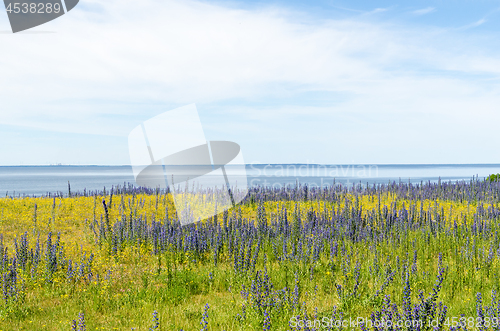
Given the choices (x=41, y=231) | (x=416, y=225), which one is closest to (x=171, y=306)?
(x=41, y=231)

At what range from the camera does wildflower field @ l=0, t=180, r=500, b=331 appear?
4762 millimetres

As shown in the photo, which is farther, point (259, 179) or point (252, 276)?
point (259, 179)

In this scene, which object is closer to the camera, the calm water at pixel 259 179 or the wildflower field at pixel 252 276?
the wildflower field at pixel 252 276

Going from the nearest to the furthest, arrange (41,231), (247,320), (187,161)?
(247,320) < (187,161) < (41,231)

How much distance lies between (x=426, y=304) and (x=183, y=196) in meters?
14.7

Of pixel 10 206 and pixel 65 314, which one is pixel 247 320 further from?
pixel 10 206

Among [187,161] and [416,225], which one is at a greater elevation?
[187,161]

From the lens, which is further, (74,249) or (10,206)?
(10,206)

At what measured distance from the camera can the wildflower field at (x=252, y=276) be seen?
15.6 feet

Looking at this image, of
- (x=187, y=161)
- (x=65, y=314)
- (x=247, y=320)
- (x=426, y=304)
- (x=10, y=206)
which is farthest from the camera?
(x=10, y=206)

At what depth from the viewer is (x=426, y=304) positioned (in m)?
3.65

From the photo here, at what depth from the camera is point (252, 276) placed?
21.2ft

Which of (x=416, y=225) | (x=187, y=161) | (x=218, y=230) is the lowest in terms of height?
(x=416, y=225)

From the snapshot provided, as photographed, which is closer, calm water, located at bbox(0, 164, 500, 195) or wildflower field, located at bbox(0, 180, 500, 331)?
wildflower field, located at bbox(0, 180, 500, 331)
